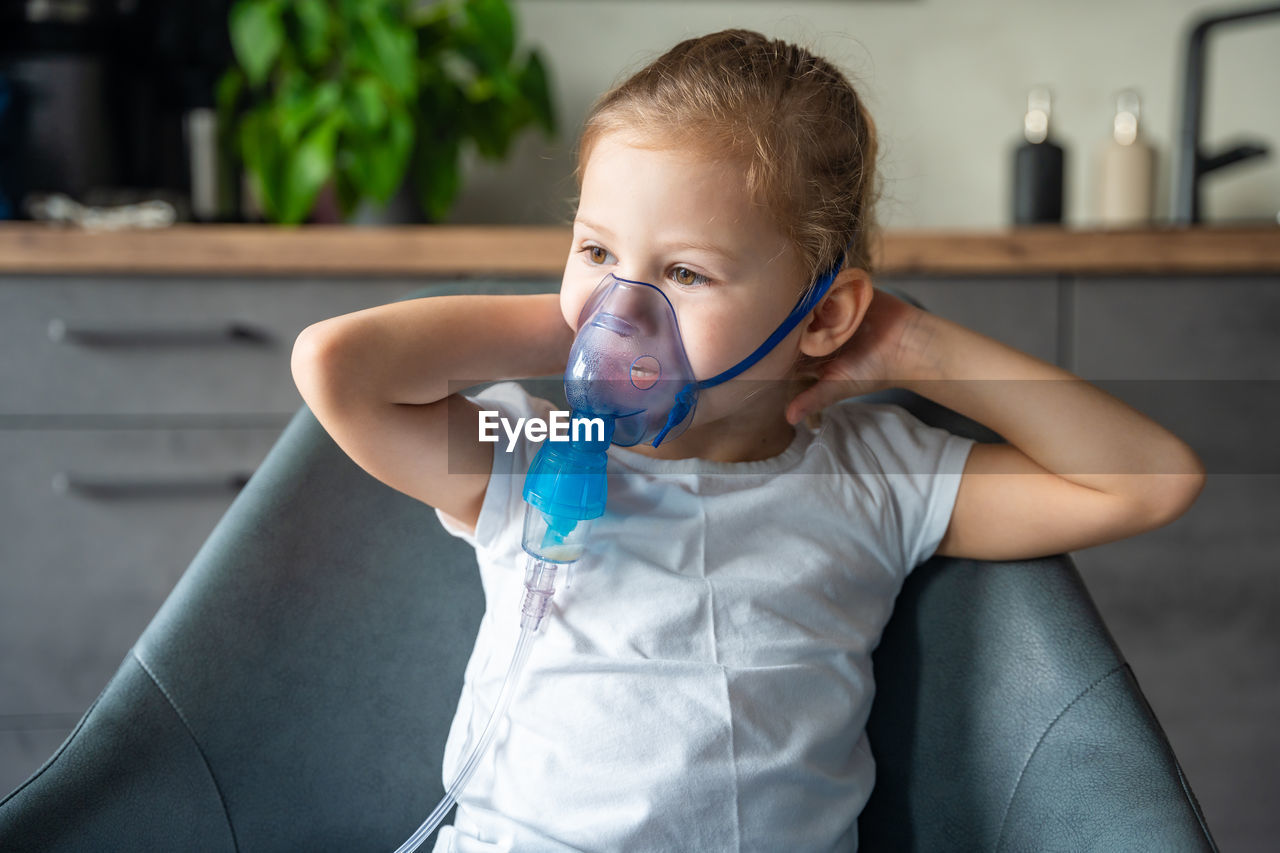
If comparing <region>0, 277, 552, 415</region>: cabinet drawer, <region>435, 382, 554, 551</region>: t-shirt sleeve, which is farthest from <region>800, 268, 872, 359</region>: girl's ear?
<region>0, 277, 552, 415</region>: cabinet drawer

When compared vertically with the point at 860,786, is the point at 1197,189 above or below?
above

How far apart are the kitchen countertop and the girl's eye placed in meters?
0.79

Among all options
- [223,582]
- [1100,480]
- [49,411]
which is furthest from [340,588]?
[49,411]

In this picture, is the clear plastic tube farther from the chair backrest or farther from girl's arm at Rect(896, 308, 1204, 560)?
girl's arm at Rect(896, 308, 1204, 560)

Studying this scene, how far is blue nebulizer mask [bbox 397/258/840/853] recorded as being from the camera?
2.21 feet

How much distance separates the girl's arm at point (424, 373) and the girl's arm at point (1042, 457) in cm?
30

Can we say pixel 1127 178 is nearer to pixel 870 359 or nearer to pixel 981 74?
pixel 981 74

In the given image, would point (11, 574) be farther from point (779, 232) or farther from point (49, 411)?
point (779, 232)

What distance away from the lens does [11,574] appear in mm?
1530

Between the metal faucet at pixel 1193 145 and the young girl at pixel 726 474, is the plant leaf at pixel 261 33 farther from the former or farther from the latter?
the metal faucet at pixel 1193 145

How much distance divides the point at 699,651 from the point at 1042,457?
1.00 ft

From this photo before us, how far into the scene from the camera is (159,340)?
1504 millimetres

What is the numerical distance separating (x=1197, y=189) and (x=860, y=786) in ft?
4.57

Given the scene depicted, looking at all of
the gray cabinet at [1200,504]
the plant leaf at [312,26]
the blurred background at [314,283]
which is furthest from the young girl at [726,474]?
the plant leaf at [312,26]
